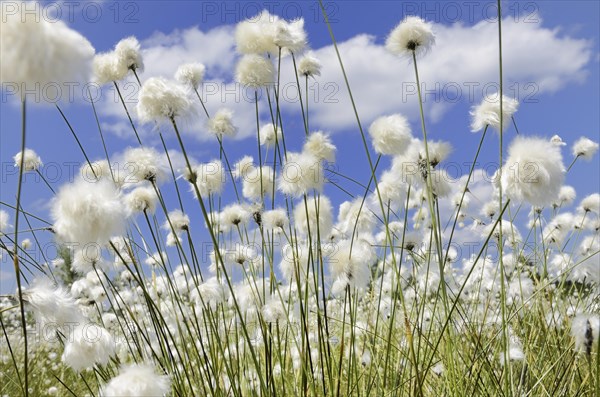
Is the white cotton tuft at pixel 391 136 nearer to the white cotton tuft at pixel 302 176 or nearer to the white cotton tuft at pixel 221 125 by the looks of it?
the white cotton tuft at pixel 302 176

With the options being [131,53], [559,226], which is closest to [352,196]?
[131,53]

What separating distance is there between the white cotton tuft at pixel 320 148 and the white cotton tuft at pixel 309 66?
461 millimetres

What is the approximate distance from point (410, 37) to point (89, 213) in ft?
4.72

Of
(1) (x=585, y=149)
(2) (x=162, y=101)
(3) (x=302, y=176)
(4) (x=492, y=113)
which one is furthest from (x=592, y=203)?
(2) (x=162, y=101)

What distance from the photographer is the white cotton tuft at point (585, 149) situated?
4.11 m

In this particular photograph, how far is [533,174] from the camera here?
1.64 metres

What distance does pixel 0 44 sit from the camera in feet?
3.93

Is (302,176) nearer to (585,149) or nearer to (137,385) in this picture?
(137,385)

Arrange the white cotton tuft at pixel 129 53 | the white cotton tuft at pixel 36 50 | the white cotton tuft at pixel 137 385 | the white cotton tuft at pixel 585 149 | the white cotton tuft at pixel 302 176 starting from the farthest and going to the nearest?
the white cotton tuft at pixel 585 149
the white cotton tuft at pixel 129 53
the white cotton tuft at pixel 302 176
the white cotton tuft at pixel 137 385
the white cotton tuft at pixel 36 50

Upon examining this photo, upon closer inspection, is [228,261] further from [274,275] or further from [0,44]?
[0,44]

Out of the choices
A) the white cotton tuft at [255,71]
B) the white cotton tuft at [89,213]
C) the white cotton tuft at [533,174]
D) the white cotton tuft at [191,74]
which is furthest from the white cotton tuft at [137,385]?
the white cotton tuft at [191,74]

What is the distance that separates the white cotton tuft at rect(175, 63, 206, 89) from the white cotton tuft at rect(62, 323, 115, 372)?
4.33 ft

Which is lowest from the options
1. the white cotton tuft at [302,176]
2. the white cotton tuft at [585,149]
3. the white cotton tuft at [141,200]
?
the white cotton tuft at [302,176]

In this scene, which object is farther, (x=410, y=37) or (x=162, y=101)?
(x=410, y=37)
